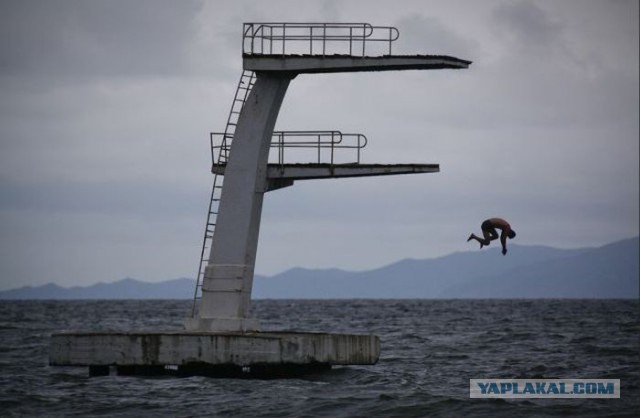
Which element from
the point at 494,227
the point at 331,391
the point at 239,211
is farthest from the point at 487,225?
the point at 239,211

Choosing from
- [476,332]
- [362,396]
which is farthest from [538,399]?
[476,332]

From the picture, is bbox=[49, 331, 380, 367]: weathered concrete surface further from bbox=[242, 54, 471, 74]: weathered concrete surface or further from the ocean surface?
bbox=[242, 54, 471, 74]: weathered concrete surface

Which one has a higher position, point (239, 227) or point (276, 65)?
point (276, 65)

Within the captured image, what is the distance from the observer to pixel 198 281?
32.0 m

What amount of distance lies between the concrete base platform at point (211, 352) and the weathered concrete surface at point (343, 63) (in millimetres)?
6790

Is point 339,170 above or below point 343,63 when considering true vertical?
below

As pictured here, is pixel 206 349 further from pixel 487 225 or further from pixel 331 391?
pixel 487 225

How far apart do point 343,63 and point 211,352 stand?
315 inches

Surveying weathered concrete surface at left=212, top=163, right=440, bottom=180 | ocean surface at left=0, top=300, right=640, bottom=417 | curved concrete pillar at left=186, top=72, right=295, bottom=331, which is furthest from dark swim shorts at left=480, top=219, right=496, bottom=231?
curved concrete pillar at left=186, top=72, right=295, bottom=331

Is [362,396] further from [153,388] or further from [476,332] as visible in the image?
[476,332]

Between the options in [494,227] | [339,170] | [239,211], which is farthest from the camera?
[339,170]

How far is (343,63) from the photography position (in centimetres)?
3116

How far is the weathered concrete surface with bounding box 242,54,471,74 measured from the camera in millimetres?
30875

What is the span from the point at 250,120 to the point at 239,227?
9.12 ft
